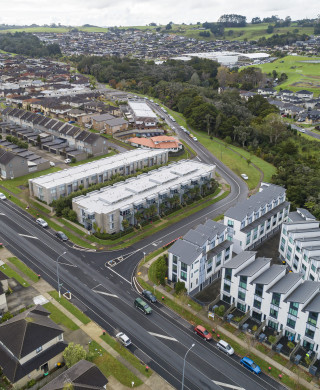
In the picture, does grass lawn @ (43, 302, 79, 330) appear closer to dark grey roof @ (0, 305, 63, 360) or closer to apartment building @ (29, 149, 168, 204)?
dark grey roof @ (0, 305, 63, 360)

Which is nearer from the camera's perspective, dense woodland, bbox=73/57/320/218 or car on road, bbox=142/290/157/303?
car on road, bbox=142/290/157/303

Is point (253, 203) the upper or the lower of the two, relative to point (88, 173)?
upper

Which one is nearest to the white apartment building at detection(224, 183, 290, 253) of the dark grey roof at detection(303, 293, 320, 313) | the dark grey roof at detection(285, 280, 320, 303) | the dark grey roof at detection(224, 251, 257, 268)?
the dark grey roof at detection(224, 251, 257, 268)

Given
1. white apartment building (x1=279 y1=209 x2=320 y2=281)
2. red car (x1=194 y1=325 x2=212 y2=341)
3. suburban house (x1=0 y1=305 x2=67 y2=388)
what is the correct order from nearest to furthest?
suburban house (x1=0 y1=305 x2=67 y2=388), red car (x1=194 y1=325 x2=212 y2=341), white apartment building (x1=279 y1=209 x2=320 y2=281)

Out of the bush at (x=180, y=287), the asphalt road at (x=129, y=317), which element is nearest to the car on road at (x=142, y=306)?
the asphalt road at (x=129, y=317)

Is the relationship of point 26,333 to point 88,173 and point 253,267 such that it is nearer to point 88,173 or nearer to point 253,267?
point 253,267

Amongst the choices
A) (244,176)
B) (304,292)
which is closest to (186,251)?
(304,292)
